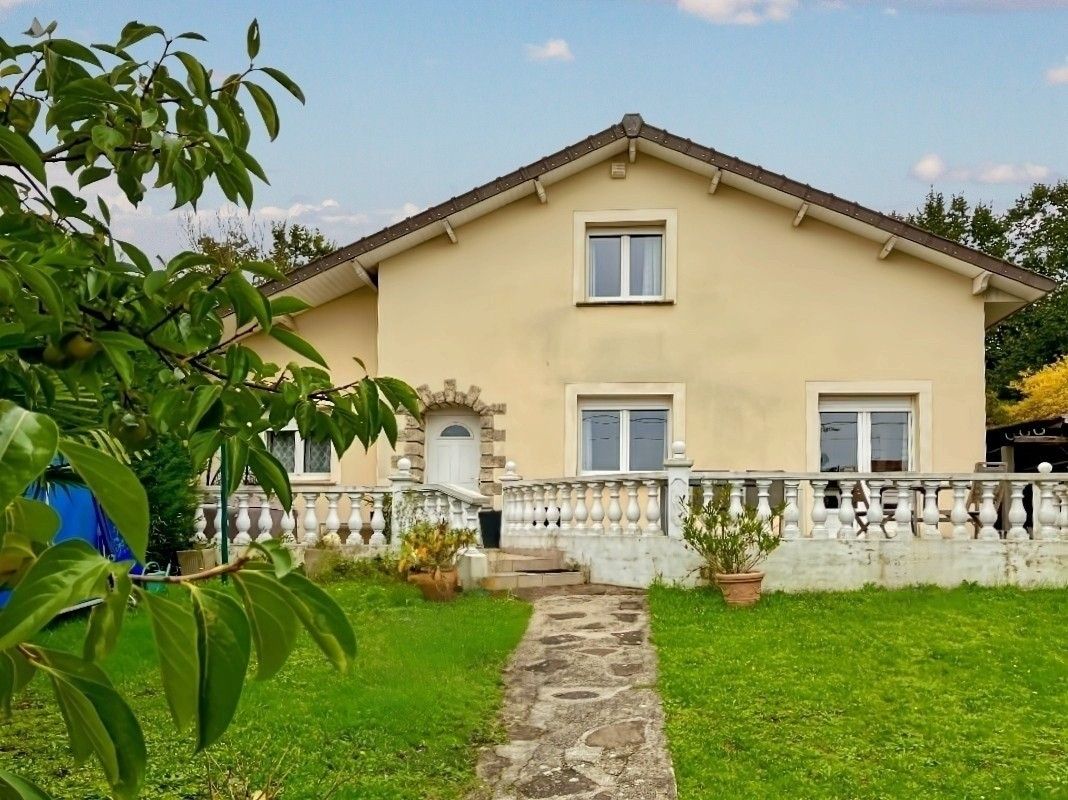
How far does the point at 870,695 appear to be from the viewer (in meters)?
Answer: 6.18

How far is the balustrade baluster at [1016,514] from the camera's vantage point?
32.3ft

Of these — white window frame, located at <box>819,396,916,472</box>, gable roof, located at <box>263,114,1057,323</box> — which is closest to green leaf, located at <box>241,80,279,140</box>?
gable roof, located at <box>263,114,1057,323</box>

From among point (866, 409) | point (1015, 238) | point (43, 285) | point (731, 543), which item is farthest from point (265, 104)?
point (1015, 238)

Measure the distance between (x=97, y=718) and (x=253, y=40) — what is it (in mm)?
1207

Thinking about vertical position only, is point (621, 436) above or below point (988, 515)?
above

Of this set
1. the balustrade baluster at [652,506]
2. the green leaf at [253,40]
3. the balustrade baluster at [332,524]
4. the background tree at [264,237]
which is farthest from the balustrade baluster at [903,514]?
the background tree at [264,237]

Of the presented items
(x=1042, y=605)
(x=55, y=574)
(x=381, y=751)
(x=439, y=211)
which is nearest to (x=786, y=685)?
(x=381, y=751)

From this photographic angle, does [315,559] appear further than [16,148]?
Yes

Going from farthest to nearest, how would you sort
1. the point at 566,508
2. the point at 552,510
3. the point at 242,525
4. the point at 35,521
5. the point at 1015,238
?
the point at 1015,238, the point at 552,510, the point at 566,508, the point at 242,525, the point at 35,521

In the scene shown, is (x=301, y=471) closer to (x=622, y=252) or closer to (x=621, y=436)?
(x=621, y=436)

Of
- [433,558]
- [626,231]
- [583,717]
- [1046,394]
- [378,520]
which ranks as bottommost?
[583,717]

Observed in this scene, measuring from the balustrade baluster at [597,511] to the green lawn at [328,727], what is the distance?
3.32 m

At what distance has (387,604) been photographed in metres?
9.53

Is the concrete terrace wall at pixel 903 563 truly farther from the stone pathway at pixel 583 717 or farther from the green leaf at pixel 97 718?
the green leaf at pixel 97 718
